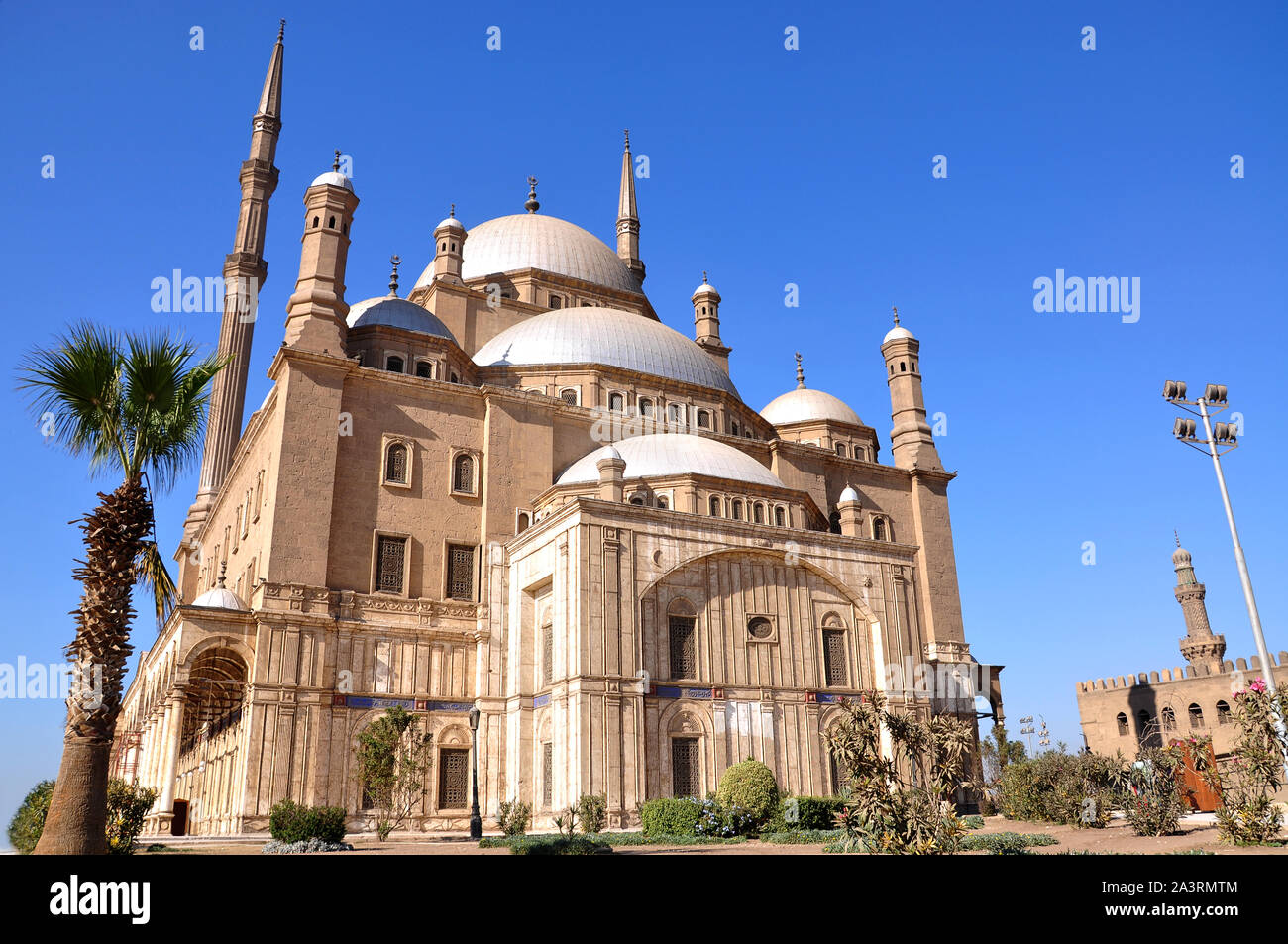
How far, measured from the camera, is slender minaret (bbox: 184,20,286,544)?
133ft

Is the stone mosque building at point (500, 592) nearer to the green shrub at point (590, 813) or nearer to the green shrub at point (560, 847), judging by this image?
the green shrub at point (590, 813)

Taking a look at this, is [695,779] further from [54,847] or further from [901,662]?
[54,847]

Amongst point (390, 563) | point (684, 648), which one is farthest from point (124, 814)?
point (684, 648)

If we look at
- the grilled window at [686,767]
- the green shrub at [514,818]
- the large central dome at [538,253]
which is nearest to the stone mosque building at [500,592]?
the grilled window at [686,767]

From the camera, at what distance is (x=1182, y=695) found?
50.1 meters

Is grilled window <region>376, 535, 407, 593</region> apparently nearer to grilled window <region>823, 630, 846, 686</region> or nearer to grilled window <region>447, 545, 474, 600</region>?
grilled window <region>447, 545, 474, 600</region>

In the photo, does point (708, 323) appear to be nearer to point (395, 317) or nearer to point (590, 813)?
point (395, 317)

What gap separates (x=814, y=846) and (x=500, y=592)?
1350 centimetres

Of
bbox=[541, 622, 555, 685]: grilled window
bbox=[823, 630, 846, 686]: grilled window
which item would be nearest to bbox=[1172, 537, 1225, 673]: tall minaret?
bbox=[823, 630, 846, 686]: grilled window

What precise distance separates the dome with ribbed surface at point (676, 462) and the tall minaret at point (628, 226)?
62.2 feet

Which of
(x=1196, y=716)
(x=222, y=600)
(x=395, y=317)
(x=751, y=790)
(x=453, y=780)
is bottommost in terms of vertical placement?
(x=751, y=790)

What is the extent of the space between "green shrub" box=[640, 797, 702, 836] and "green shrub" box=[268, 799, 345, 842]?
261 inches

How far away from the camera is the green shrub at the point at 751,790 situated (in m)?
21.5
